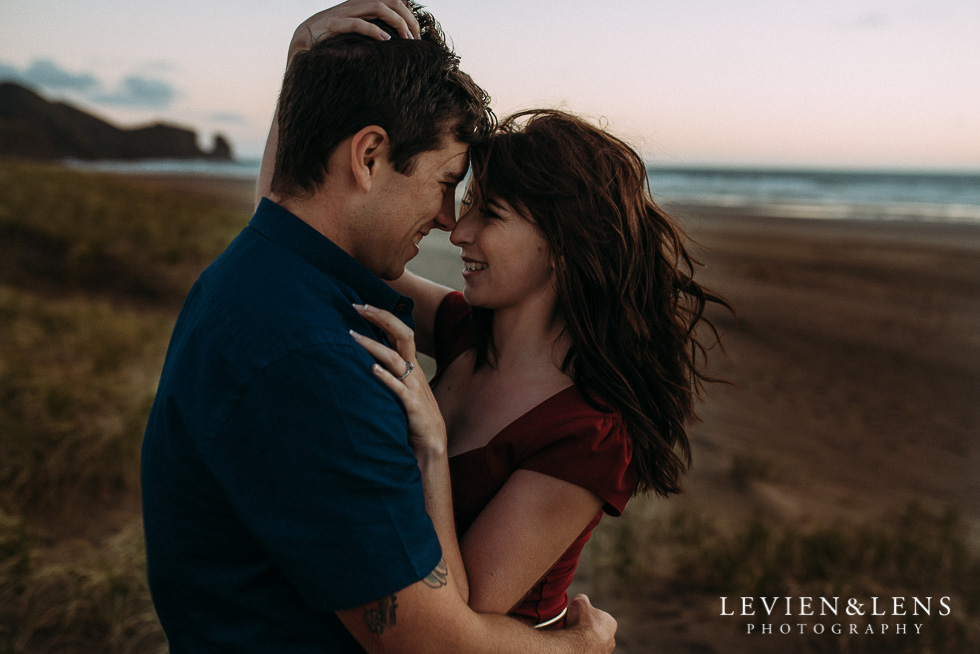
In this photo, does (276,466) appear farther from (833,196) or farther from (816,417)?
(833,196)

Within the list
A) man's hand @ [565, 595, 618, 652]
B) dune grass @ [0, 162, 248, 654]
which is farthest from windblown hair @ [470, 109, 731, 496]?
dune grass @ [0, 162, 248, 654]

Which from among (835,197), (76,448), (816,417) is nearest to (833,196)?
(835,197)

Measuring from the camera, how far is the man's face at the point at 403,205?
5.31 ft

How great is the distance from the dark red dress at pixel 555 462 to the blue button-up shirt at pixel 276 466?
0.52m

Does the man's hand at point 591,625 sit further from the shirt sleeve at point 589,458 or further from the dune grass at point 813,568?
the dune grass at point 813,568

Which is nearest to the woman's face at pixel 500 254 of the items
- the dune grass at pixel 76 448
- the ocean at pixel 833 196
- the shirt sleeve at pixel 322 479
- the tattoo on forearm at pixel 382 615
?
the shirt sleeve at pixel 322 479

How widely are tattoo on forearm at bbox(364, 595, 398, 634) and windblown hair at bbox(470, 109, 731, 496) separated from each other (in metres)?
0.87

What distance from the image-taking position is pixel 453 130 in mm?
1687

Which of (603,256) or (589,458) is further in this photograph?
(603,256)

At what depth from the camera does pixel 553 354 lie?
2.11m

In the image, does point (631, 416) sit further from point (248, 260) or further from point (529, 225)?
point (248, 260)

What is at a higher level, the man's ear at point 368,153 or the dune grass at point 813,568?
the man's ear at point 368,153

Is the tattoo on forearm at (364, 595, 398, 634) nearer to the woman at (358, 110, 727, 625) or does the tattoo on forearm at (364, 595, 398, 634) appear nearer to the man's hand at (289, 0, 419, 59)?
the woman at (358, 110, 727, 625)

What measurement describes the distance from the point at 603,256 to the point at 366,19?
2.89 ft
